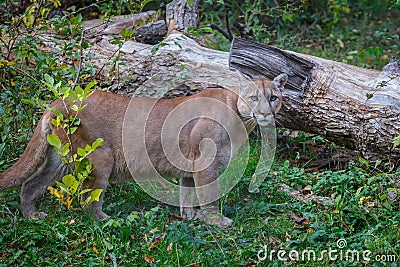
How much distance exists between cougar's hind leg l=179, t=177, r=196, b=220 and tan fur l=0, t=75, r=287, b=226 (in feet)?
0.04

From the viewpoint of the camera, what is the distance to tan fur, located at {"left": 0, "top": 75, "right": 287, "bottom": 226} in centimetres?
481

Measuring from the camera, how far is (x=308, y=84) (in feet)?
18.8

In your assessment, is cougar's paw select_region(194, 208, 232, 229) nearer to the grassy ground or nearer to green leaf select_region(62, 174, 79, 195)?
the grassy ground

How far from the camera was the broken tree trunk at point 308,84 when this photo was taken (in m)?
5.32

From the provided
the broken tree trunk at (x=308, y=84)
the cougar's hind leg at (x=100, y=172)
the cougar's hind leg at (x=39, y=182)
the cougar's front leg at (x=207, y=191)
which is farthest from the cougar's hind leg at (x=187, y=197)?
the broken tree trunk at (x=308, y=84)

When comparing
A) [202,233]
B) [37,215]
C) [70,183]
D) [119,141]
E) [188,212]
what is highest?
[70,183]

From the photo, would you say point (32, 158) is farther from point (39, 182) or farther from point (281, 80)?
point (281, 80)

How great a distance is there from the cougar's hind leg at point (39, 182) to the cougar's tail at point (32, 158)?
0.14m

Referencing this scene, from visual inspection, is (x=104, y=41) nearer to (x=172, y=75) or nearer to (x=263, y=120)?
(x=172, y=75)

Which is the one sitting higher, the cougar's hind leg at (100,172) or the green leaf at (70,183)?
the green leaf at (70,183)

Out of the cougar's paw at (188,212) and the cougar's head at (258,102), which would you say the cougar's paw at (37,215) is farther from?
the cougar's head at (258,102)

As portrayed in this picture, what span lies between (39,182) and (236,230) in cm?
177

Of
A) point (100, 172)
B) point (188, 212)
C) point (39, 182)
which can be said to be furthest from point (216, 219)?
point (39, 182)

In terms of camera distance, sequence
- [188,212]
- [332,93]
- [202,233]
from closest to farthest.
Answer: [202,233], [188,212], [332,93]
